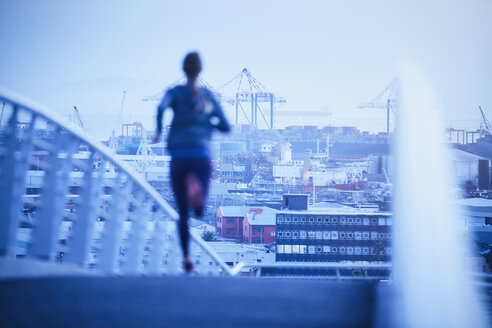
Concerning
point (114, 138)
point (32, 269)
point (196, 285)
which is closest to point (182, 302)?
point (196, 285)

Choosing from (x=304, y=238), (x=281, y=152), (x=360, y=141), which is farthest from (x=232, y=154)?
(x=304, y=238)

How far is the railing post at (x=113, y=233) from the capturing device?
9.17 ft

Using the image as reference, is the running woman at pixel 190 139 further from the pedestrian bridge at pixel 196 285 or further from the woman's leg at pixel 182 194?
the pedestrian bridge at pixel 196 285

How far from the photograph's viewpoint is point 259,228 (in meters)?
16.0

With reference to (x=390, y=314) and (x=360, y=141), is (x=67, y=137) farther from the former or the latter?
(x=360, y=141)

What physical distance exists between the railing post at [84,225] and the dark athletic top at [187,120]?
393 millimetres

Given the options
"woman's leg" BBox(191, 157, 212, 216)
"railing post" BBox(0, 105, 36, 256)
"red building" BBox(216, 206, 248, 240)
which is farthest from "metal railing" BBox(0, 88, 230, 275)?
"red building" BBox(216, 206, 248, 240)

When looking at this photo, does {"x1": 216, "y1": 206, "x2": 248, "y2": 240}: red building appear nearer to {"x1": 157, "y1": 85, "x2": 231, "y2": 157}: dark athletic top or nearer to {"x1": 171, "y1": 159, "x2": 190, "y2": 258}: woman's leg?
{"x1": 171, "y1": 159, "x2": 190, "y2": 258}: woman's leg

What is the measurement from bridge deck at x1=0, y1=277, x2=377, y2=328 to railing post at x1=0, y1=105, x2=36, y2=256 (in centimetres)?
37

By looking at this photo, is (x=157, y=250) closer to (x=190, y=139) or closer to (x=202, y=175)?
(x=202, y=175)

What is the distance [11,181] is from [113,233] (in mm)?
503

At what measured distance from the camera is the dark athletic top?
2668 millimetres

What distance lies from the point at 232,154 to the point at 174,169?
24.0 m

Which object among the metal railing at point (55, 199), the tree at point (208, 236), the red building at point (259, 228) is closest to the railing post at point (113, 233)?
the metal railing at point (55, 199)
